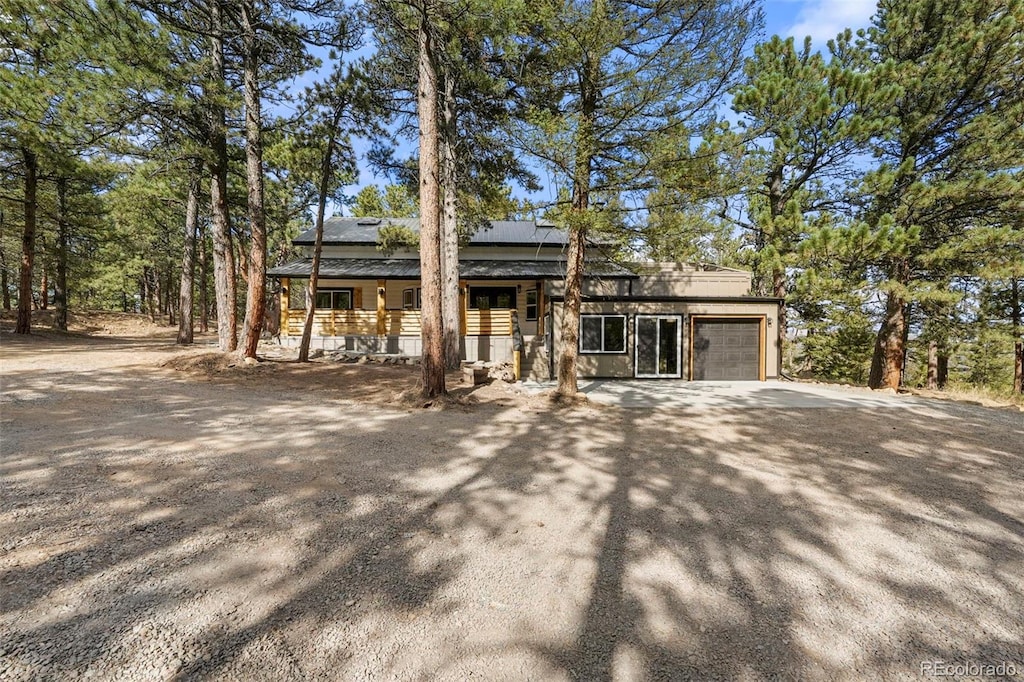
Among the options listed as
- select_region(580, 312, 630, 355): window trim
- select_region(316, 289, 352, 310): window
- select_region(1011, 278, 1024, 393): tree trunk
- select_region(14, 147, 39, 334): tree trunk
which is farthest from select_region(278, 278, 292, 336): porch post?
select_region(1011, 278, 1024, 393): tree trunk

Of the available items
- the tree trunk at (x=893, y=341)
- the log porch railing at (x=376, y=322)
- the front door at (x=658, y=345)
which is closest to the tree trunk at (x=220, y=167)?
the log porch railing at (x=376, y=322)

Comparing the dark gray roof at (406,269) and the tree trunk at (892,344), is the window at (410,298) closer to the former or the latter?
the dark gray roof at (406,269)

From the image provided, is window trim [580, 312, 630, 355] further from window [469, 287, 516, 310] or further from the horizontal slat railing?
the horizontal slat railing

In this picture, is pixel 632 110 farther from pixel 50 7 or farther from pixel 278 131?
pixel 50 7

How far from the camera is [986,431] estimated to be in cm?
664

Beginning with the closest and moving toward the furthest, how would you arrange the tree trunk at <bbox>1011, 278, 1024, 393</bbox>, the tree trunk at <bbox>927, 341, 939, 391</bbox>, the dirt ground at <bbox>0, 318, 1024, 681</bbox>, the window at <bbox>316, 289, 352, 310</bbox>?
1. the dirt ground at <bbox>0, 318, 1024, 681</bbox>
2. the tree trunk at <bbox>1011, 278, 1024, 393</bbox>
3. the tree trunk at <bbox>927, 341, 939, 391</bbox>
4. the window at <bbox>316, 289, 352, 310</bbox>

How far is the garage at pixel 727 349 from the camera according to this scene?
1265cm

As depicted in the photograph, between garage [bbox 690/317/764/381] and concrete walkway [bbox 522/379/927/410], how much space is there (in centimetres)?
43

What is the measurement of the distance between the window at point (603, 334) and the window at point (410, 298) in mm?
7863

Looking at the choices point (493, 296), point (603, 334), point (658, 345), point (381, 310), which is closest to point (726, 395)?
point (658, 345)

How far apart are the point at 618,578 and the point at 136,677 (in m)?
2.37

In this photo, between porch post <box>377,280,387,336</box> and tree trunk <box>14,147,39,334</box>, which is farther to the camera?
porch post <box>377,280,387,336</box>

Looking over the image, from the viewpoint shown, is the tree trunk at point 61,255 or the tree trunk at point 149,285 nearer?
the tree trunk at point 61,255

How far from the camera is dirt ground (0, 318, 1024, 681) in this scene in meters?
1.90
